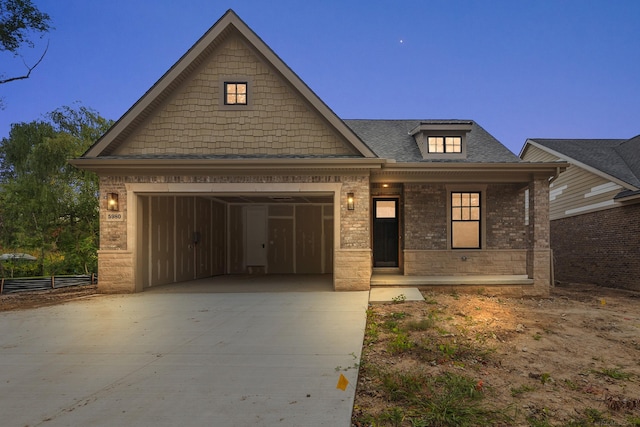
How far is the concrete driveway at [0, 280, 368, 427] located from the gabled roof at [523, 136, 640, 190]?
11481 millimetres

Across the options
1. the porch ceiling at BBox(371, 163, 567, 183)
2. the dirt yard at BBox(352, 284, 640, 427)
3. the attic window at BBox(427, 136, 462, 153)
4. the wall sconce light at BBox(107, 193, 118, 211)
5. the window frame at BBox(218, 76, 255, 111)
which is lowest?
the dirt yard at BBox(352, 284, 640, 427)

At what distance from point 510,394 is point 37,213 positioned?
59.4 feet

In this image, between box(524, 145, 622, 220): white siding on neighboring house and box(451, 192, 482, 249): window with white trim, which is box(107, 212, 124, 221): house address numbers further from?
box(524, 145, 622, 220): white siding on neighboring house

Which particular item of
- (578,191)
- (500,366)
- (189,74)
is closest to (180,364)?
(500,366)

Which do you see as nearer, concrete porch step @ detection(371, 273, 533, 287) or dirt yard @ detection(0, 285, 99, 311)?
dirt yard @ detection(0, 285, 99, 311)

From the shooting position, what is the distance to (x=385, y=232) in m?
12.5

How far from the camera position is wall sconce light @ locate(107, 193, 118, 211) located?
10.0 metres

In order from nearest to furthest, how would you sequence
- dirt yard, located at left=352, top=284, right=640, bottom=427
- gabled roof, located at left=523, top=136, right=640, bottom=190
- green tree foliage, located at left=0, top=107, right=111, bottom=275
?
dirt yard, located at left=352, top=284, right=640, bottom=427 → gabled roof, located at left=523, top=136, right=640, bottom=190 → green tree foliage, located at left=0, top=107, right=111, bottom=275

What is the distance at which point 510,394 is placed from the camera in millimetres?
3773

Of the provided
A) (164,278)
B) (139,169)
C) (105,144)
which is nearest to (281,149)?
(139,169)

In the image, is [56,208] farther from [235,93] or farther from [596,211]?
[596,211]

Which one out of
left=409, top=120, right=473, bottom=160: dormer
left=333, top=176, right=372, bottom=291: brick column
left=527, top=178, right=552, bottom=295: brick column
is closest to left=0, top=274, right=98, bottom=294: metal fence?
left=333, top=176, right=372, bottom=291: brick column

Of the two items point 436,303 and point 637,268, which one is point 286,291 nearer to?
point 436,303

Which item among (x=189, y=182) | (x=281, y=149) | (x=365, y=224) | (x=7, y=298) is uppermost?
(x=281, y=149)
